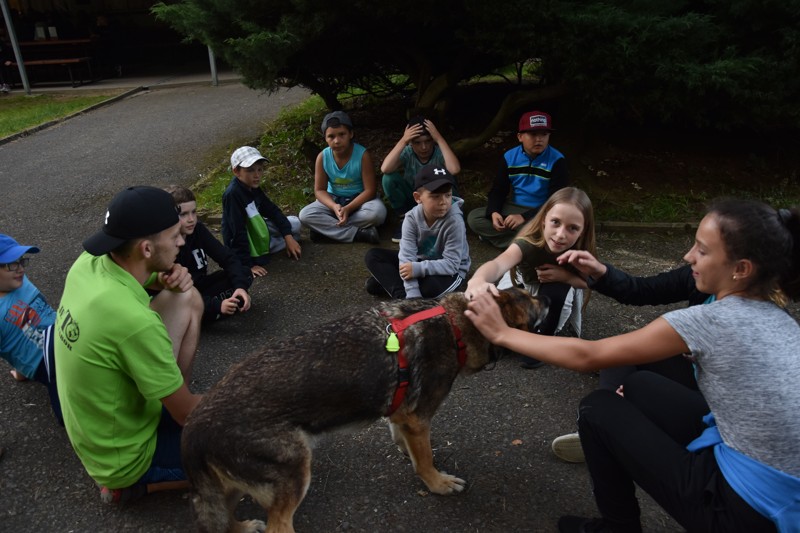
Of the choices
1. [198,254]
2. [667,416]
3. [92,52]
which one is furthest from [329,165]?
[92,52]

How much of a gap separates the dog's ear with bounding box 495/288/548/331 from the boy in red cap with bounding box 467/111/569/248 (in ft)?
8.12

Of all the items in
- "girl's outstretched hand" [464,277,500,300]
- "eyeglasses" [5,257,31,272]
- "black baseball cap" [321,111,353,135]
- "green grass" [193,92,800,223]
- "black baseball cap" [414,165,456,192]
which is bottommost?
"green grass" [193,92,800,223]

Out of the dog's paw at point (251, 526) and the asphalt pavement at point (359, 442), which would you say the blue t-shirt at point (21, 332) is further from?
the dog's paw at point (251, 526)

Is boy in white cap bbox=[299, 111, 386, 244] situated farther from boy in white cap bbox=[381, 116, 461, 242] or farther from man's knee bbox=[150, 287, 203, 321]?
man's knee bbox=[150, 287, 203, 321]

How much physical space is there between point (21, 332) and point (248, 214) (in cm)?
224

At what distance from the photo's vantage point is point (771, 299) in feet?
7.58

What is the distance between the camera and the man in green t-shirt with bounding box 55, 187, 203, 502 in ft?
8.36

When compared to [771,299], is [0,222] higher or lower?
lower

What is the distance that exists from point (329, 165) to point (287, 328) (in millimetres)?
2260

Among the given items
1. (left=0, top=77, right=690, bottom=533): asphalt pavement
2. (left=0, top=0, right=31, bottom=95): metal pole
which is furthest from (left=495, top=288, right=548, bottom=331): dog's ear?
(left=0, top=0, right=31, bottom=95): metal pole

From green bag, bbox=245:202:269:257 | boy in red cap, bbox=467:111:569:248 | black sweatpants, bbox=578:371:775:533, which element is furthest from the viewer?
boy in red cap, bbox=467:111:569:248

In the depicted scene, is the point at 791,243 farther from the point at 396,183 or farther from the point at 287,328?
the point at 396,183

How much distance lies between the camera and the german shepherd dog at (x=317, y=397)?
8.00ft

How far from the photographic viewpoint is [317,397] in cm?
258
